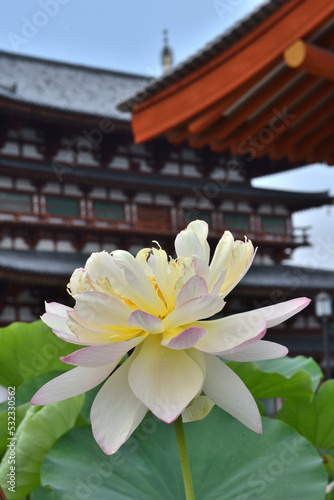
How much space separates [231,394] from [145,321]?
6cm

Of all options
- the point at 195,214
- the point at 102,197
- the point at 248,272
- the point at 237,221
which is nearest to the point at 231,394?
the point at 102,197

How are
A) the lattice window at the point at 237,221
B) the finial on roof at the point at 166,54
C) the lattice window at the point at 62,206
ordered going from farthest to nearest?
1. the finial on roof at the point at 166,54
2. the lattice window at the point at 237,221
3. the lattice window at the point at 62,206

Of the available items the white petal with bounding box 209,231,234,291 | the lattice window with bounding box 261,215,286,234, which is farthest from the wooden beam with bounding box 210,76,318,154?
the lattice window with bounding box 261,215,286,234

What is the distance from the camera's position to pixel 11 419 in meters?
0.53

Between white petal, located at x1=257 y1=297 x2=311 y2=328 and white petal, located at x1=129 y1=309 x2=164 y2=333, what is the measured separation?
6cm

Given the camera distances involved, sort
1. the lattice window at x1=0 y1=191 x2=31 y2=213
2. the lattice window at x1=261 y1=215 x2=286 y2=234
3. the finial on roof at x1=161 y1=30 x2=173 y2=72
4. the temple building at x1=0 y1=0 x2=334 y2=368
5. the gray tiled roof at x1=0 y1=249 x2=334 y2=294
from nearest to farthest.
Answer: the gray tiled roof at x1=0 y1=249 x2=334 y2=294 < the temple building at x1=0 y1=0 x2=334 y2=368 < the lattice window at x1=0 y1=191 x2=31 y2=213 < the lattice window at x1=261 y1=215 x2=286 y2=234 < the finial on roof at x1=161 y1=30 x2=173 y2=72

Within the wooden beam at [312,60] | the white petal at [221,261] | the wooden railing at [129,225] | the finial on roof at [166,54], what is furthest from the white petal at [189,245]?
the finial on roof at [166,54]

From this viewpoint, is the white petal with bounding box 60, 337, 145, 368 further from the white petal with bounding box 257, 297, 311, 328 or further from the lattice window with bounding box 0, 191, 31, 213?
the lattice window with bounding box 0, 191, 31, 213

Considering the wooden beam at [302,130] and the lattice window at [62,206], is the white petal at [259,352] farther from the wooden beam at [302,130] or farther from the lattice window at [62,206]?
the lattice window at [62,206]

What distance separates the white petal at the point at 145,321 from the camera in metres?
0.31

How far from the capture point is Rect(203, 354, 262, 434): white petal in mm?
302

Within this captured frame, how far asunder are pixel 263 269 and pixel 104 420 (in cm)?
846

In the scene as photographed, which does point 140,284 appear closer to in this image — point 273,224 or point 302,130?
point 302,130

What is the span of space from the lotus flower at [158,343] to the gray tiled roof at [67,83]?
8.42m
